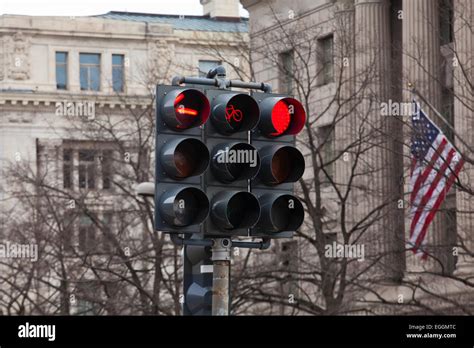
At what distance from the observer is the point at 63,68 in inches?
3784

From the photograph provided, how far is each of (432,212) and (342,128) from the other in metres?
15.3

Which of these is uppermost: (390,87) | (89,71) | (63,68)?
(63,68)

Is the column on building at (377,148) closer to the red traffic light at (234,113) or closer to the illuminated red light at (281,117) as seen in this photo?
the illuminated red light at (281,117)

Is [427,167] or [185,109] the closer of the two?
[185,109]

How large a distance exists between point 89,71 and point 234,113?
277ft

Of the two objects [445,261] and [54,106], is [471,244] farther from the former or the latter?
[54,106]

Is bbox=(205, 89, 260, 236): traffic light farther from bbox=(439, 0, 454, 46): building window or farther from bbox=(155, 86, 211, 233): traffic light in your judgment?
bbox=(439, 0, 454, 46): building window

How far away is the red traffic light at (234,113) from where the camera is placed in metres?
11.9

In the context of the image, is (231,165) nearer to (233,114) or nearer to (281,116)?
(233,114)

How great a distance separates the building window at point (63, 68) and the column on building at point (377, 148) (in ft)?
154

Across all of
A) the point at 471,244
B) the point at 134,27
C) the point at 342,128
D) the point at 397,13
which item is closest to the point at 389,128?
the point at 471,244

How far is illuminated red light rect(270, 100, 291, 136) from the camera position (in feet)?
40.1

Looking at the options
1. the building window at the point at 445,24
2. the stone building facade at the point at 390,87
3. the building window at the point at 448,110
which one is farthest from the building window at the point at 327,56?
the building window at the point at 448,110

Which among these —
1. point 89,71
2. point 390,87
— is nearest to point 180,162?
point 390,87
